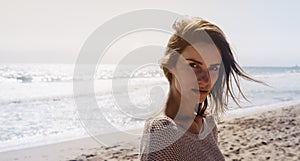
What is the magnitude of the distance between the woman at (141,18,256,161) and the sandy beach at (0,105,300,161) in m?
3.87

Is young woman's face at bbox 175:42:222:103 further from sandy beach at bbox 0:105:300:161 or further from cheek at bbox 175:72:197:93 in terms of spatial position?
sandy beach at bbox 0:105:300:161

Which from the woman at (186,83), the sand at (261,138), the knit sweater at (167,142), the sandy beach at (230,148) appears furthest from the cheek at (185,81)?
the sand at (261,138)

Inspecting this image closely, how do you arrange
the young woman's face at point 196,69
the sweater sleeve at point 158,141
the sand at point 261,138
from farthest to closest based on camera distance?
the sand at point 261,138 → the young woman's face at point 196,69 → the sweater sleeve at point 158,141

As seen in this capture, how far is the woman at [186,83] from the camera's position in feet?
3.43

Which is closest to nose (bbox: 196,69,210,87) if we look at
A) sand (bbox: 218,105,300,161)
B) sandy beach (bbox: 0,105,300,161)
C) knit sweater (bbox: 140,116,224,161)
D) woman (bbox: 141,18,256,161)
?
woman (bbox: 141,18,256,161)

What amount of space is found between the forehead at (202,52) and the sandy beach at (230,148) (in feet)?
13.0

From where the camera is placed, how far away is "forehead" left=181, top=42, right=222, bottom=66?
113 cm

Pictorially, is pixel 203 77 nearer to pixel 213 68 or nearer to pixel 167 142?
pixel 213 68

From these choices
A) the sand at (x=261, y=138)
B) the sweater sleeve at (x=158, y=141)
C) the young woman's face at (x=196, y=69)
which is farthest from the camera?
the sand at (x=261, y=138)

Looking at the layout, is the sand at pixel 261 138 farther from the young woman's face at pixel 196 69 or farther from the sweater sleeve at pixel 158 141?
the sweater sleeve at pixel 158 141

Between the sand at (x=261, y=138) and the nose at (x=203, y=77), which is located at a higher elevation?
the nose at (x=203, y=77)

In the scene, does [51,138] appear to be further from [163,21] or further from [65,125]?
[163,21]

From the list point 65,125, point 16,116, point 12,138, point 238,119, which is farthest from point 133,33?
point 16,116

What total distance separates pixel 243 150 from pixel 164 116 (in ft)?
17.9
